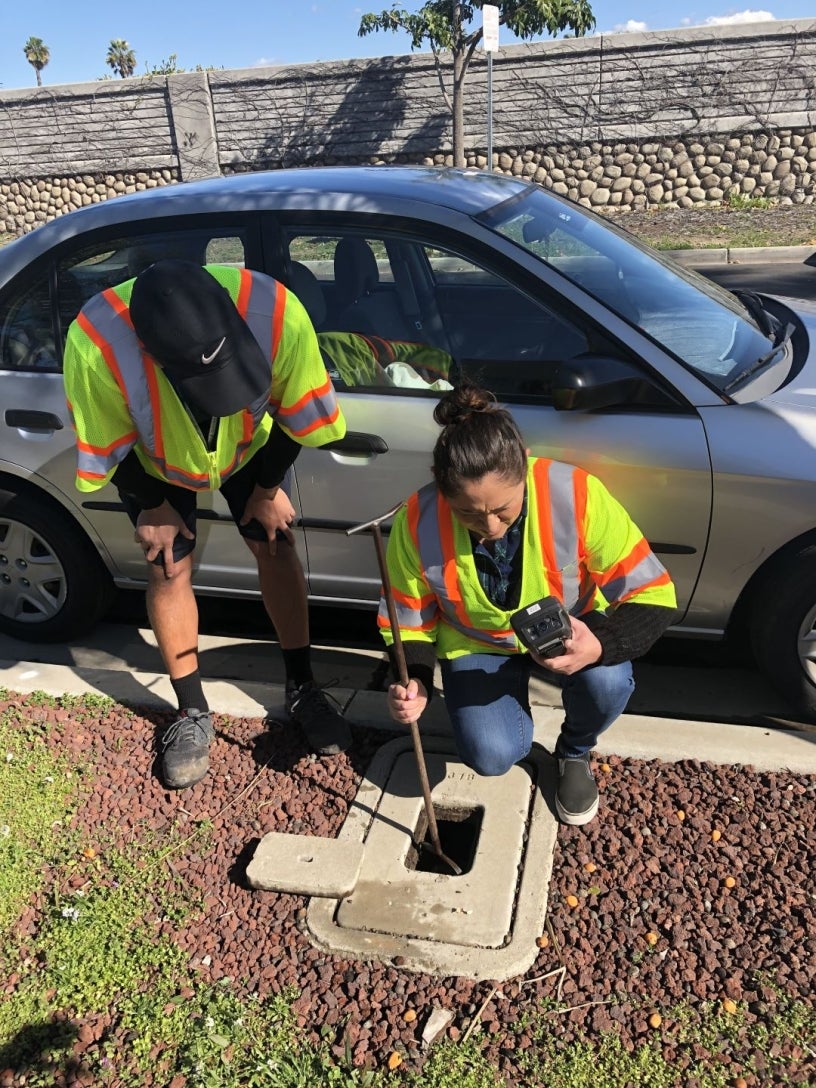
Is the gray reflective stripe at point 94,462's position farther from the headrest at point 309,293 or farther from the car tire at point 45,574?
the car tire at point 45,574

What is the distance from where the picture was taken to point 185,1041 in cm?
200

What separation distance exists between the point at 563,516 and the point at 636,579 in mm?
251

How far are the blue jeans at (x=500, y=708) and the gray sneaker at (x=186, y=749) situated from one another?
88cm

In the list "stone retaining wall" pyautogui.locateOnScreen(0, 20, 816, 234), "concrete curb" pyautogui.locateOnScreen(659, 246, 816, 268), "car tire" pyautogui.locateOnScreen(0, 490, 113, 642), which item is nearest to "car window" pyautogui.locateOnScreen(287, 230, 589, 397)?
"car tire" pyautogui.locateOnScreen(0, 490, 113, 642)

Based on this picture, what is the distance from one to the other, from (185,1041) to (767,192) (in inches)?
624

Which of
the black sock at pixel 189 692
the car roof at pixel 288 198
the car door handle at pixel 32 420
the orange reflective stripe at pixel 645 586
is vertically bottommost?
the black sock at pixel 189 692

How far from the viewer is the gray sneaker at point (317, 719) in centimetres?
283

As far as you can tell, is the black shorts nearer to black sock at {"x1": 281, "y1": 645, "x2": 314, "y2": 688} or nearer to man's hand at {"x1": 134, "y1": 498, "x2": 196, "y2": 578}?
man's hand at {"x1": 134, "y1": 498, "x2": 196, "y2": 578}

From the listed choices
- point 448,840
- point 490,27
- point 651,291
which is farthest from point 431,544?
point 490,27

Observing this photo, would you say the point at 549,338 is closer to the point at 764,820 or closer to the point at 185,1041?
the point at 764,820

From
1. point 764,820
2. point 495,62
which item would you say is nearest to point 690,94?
point 495,62

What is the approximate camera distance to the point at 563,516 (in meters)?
2.17

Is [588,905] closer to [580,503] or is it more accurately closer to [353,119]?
[580,503]

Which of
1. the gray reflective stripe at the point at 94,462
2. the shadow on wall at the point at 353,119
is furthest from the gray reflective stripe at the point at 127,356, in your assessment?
the shadow on wall at the point at 353,119
